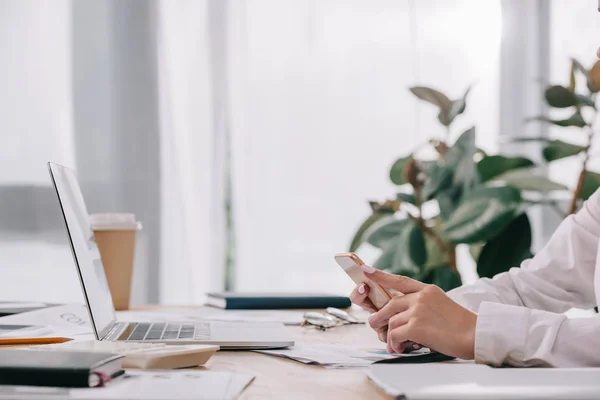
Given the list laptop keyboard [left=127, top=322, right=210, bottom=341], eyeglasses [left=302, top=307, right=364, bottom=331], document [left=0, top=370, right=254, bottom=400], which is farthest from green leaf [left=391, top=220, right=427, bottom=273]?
document [left=0, top=370, right=254, bottom=400]

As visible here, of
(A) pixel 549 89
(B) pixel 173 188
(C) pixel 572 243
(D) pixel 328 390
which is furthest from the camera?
(B) pixel 173 188

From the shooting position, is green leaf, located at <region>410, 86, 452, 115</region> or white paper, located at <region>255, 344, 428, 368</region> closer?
white paper, located at <region>255, 344, 428, 368</region>

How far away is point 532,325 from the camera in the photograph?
854mm

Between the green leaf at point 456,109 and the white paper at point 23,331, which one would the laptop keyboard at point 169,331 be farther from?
the green leaf at point 456,109

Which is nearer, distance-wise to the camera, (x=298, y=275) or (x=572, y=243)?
(x=572, y=243)

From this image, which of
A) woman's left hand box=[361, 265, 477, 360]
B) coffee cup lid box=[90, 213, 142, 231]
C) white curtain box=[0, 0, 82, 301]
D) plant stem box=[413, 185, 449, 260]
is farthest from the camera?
white curtain box=[0, 0, 82, 301]

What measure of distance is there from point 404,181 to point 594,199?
105cm

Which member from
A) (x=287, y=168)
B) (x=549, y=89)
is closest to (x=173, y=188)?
(x=287, y=168)

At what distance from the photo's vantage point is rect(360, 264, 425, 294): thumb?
3.18 ft

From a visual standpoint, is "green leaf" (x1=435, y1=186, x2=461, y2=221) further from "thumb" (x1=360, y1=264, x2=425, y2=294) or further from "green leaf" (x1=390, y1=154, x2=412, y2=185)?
"thumb" (x1=360, y1=264, x2=425, y2=294)

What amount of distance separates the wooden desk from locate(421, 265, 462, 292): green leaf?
131cm

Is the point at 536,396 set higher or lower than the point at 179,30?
lower

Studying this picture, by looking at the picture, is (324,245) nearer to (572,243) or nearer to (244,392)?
(572,243)

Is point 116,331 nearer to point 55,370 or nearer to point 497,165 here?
point 55,370
